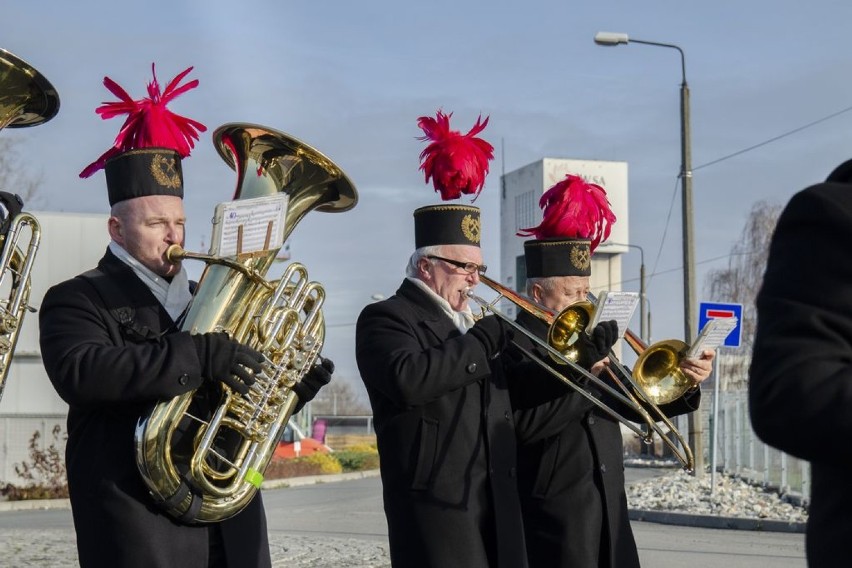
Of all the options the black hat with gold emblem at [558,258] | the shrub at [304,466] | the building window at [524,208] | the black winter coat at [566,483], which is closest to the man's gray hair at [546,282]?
the black hat with gold emblem at [558,258]

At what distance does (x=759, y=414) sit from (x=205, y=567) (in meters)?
2.73

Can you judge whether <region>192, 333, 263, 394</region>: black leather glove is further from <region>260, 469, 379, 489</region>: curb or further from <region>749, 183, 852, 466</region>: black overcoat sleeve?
<region>260, 469, 379, 489</region>: curb

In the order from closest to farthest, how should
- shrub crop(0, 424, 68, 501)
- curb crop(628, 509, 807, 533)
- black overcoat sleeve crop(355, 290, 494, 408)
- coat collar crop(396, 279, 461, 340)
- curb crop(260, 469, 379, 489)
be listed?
black overcoat sleeve crop(355, 290, 494, 408), coat collar crop(396, 279, 461, 340), curb crop(628, 509, 807, 533), shrub crop(0, 424, 68, 501), curb crop(260, 469, 379, 489)

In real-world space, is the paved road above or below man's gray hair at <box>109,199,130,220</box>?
below

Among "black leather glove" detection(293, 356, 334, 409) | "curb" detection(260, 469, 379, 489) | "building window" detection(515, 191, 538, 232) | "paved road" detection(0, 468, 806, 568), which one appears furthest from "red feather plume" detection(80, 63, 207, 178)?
"building window" detection(515, 191, 538, 232)

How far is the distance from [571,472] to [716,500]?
1108cm

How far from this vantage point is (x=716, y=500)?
16.5 m

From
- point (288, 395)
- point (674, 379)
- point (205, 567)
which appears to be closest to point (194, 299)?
point (288, 395)

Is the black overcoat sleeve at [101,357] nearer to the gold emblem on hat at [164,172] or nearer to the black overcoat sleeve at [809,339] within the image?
the gold emblem on hat at [164,172]

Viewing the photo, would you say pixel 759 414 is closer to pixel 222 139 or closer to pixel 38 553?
pixel 222 139

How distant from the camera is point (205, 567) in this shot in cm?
464

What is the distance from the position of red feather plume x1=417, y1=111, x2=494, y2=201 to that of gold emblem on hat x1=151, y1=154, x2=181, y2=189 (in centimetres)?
144

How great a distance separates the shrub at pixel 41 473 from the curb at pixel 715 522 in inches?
368

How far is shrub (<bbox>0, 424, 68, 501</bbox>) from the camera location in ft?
66.8
